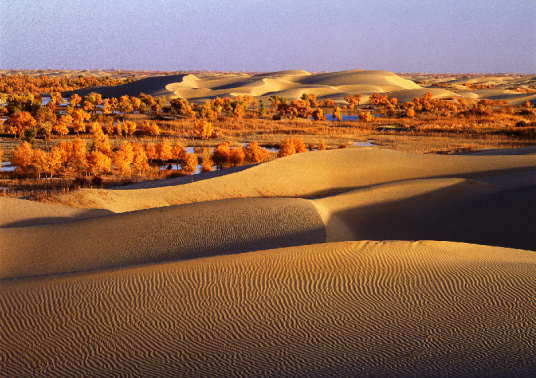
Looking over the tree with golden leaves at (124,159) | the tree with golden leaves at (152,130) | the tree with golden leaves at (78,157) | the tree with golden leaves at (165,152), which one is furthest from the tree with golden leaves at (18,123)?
the tree with golden leaves at (124,159)

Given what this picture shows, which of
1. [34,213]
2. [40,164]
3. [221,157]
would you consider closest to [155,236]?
[34,213]

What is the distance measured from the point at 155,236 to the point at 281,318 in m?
7.29

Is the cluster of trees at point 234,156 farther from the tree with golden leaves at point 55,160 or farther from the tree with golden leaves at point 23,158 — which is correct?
the tree with golden leaves at point 23,158

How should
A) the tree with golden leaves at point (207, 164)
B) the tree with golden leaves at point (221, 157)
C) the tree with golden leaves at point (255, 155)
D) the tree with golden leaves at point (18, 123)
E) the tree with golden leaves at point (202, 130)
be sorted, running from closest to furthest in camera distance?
the tree with golden leaves at point (207, 164) < the tree with golden leaves at point (221, 157) < the tree with golden leaves at point (255, 155) < the tree with golden leaves at point (202, 130) < the tree with golden leaves at point (18, 123)

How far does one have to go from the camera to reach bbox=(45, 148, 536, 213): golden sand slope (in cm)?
2352

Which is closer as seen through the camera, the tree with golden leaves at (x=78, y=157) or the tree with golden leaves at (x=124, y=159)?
the tree with golden leaves at (x=124, y=159)

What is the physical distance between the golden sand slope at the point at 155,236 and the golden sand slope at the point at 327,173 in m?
6.20

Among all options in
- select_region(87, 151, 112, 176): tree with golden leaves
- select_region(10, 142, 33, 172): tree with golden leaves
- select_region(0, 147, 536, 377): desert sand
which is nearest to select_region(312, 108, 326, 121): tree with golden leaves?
select_region(87, 151, 112, 176): tree with golden leaves

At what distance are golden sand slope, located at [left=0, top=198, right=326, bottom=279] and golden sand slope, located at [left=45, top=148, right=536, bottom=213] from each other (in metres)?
6.20

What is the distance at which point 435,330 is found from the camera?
723 centimetres

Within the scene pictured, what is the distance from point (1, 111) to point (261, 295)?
8175 cm

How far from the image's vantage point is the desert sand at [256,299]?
6.52 m

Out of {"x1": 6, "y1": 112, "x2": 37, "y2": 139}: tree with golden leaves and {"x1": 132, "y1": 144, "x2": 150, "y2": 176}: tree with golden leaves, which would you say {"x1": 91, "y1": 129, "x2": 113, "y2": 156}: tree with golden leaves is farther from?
{"x1": 6, "y1": 112, "x2": 37, "y2": 139}: tree with golden leaves

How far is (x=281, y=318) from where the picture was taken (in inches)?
304
